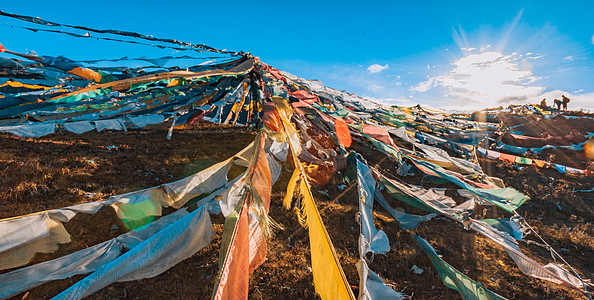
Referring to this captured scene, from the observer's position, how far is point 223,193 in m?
3.20

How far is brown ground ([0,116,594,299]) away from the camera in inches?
144

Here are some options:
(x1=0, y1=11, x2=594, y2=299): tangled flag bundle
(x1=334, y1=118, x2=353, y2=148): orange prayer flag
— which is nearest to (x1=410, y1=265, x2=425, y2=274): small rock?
(x1=0, y1=11, x2=594, y2=299): tangled flag bundle

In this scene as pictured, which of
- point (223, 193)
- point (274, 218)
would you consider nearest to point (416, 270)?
point (274, 218)

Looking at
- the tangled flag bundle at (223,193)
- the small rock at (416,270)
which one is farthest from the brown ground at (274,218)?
the tangled flag bundle at (223,193)

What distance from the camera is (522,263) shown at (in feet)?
11.4

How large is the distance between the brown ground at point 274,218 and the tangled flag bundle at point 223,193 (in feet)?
1.14

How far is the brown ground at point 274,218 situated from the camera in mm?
3652

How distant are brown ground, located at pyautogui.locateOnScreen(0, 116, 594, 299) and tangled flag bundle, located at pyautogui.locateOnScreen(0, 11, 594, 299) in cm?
35

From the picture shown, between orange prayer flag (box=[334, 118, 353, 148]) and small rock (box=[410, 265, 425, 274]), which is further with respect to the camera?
orange prayer flag (box=[334, 118, 353, 148])

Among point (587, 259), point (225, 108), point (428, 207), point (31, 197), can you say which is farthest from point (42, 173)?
point (587, 259)

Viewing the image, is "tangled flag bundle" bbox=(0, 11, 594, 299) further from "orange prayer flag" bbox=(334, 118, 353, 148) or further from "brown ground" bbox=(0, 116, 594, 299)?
"brown ground" bbox=(0, 116, 594, 299)

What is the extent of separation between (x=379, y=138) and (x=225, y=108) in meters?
3.93

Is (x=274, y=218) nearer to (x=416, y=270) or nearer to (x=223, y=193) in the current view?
(x=223, y=193)

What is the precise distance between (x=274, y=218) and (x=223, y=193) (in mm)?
2213
